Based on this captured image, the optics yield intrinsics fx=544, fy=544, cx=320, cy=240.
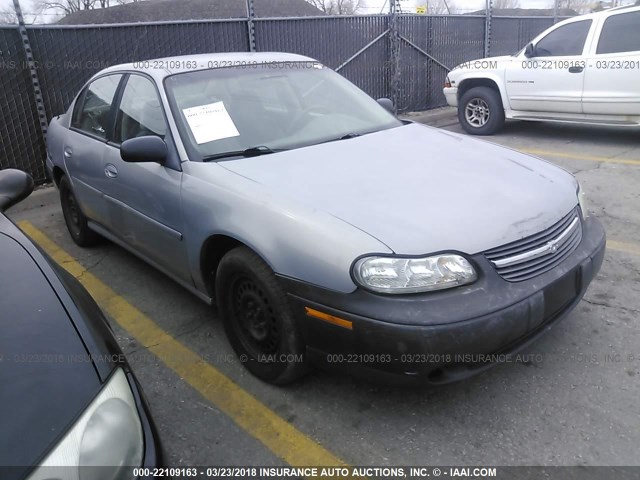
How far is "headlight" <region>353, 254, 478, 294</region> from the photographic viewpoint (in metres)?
2.20

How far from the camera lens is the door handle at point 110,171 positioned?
3.66 m

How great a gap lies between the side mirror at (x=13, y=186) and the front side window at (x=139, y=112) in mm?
866

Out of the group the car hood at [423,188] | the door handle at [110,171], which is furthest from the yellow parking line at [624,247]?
the door handle at [110,171]

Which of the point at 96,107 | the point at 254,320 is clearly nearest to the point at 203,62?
the point at 96,107

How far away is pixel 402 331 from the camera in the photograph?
2.15m

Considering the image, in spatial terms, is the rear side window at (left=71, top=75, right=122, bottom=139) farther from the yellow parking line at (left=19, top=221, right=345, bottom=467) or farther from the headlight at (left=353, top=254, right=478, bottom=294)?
the headlight at (left=353, top=254, right=478, bottom=294)

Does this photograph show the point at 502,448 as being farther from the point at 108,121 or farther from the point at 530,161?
the point at 108,121

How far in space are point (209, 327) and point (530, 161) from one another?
7.19ft

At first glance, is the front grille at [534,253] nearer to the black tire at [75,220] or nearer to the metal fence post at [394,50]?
the black tire at [75,220]

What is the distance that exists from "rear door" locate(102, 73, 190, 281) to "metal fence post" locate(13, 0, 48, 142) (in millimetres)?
3367

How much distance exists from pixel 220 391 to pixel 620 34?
7184 mm

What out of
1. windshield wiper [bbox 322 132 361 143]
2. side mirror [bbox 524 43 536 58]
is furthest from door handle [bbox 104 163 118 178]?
side mirror [bbox 524 43 536 58]

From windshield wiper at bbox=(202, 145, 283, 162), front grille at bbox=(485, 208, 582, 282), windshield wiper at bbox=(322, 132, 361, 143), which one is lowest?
front grille at bbox=(485, 208, 582, 282)

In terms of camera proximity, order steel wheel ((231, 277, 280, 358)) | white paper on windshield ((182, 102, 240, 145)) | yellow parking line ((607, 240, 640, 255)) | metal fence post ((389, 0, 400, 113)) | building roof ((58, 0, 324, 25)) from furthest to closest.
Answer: building roof ((58, 0, 324, 25))
metal fence post ((389, 0, 400, 113))
yellow parking line ((607, 240, 640, 255))
white paper on windshield ((182, 102, 240, 145))
steel wheel ((231, 277, 280, 358))
